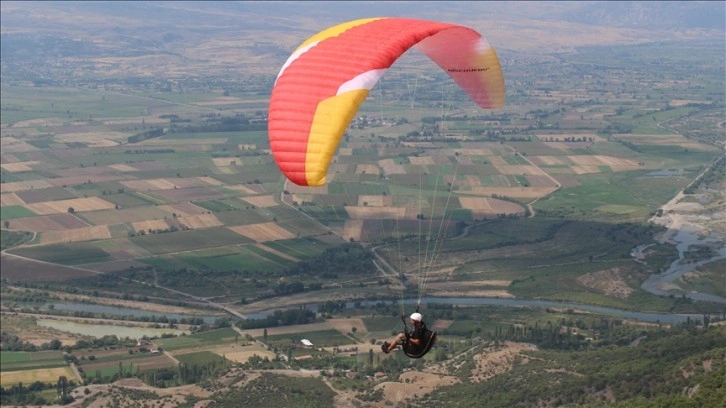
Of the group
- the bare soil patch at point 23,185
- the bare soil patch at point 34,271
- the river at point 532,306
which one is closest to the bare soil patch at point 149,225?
the bare soil patch at point 34,271

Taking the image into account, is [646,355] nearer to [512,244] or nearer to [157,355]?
[157,355]

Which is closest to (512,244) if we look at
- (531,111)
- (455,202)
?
(455,202)

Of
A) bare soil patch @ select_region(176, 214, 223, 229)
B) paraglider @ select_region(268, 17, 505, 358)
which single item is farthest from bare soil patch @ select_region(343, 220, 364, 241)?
paraglider @ select_region(268, 17, 505, 358)

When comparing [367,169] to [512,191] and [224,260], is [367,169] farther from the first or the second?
[224,260]

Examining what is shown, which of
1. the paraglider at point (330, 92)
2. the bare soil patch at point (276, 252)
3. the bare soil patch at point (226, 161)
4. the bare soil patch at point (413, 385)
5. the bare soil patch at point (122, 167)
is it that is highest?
the paraglider at point (330, 92)

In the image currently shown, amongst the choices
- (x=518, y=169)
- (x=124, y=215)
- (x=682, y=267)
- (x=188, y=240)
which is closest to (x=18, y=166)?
(x=124, y=215)

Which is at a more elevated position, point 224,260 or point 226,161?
point 226,161

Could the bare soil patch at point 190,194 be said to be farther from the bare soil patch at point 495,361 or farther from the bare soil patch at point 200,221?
the bare soil patch at point 495,361

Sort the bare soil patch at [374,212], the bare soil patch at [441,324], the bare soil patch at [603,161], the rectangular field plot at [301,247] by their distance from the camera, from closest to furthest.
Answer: the bare soil patch at [441,324] < the rectangular field plot at [301,247] < the bare soil patch at [374,212] < the bare soil patch at [603,161]
